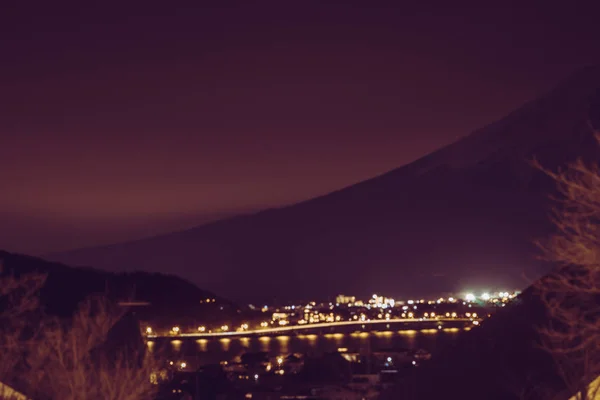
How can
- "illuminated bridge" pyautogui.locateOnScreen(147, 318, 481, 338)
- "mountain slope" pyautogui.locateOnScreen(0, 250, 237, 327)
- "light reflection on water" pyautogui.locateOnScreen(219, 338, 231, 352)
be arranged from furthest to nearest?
"illuminated bridge" pyautogui.locateOnScreen(147, 318, 481, 338)
"light reflection on water" pyautogui.locateOnScreen(219, 338, 231, 352)
"mountain slope" pyautogui.locateOnScreen(0, 250, 237, 327)

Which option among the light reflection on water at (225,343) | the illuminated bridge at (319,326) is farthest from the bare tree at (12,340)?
the illuminated bridge at (319,326)

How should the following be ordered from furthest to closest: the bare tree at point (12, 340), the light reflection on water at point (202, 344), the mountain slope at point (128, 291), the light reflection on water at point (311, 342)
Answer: the light reflection on water at point (202, 344)
the light reflection on water at point (311, 342)
the mountain slope at point (128, 291)
the bare tree at point (12, 340)

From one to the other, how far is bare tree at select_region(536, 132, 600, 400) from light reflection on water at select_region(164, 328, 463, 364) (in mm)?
24920

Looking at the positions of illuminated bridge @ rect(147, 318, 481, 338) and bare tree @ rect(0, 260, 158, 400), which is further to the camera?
illuminated bridge @ rect(147, 318, 481, 338)

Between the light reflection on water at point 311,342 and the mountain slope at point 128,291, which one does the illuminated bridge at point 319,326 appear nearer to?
the light reflection on water at point 311,342

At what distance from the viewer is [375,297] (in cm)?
7419

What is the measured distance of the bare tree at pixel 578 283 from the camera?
4.19m

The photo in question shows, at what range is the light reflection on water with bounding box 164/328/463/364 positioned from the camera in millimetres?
32141

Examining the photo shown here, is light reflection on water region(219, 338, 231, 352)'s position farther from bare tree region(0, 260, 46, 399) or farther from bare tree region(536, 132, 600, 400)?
bare tree region(536, 132, 600, 400)

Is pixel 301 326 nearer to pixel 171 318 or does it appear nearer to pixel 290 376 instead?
pixel 171 318

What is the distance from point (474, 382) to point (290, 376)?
44.2 ft

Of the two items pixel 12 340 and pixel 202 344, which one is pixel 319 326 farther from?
pixel 12 340

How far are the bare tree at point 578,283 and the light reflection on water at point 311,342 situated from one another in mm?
24920

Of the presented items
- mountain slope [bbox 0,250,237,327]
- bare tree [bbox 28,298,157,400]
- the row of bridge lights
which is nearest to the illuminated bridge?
the row of bridge lights
